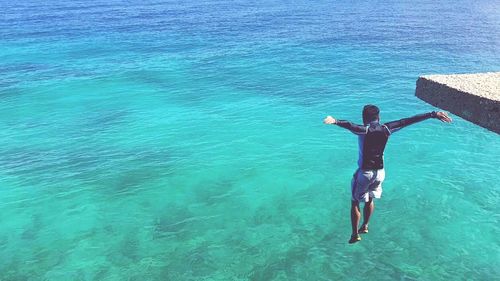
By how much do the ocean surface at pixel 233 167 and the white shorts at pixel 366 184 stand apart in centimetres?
387

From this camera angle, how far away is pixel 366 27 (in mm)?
47594

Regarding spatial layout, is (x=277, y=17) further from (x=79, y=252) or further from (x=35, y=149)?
(x=79, y=252)

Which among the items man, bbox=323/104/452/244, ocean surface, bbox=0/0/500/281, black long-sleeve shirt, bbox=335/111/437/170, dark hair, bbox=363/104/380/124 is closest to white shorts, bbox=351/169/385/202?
man, bbox=323/104/452/244

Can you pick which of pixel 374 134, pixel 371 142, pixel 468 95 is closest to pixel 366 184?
pixel 371 142

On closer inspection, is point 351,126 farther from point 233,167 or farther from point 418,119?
point 233,167

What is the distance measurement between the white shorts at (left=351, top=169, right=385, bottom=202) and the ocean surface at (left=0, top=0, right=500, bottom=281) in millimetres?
3874

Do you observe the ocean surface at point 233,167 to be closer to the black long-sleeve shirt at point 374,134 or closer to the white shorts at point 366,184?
the white shorts at point 366,184

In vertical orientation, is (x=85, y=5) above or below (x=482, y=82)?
below

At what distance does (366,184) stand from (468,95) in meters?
3.14

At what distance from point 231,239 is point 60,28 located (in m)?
45.9

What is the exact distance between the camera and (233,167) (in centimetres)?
1772

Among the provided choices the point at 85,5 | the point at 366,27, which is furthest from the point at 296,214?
the point at 85,5

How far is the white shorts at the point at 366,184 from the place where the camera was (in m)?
8.41

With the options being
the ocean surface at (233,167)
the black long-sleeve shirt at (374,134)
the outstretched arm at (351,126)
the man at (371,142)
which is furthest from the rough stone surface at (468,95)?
the ocean surface at (233,167)
